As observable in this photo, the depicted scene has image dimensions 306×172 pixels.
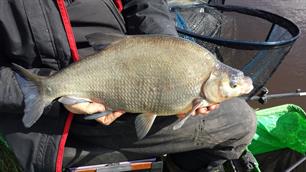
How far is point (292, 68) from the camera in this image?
15.0ft

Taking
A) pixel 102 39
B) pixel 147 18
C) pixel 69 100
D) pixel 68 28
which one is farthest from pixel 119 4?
pixel 69 100

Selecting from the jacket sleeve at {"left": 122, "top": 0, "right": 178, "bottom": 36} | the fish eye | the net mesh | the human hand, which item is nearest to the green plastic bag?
the net mesh

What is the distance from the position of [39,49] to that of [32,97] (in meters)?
0.25

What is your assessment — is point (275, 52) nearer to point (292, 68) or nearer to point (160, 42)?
point (160, 42)

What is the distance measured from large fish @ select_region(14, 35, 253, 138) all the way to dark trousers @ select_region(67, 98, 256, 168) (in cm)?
29

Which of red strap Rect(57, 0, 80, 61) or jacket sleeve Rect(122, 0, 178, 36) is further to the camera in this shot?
jacket sleeve Rect(122, 0, 178, 36)

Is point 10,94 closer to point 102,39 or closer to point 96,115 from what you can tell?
point 96,115

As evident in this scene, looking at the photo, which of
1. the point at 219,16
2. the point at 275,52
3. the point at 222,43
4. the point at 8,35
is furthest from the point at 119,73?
the point at 219,16

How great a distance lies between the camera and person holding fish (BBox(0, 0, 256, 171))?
1948 mm

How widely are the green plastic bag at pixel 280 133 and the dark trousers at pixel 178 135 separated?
536 millimetres

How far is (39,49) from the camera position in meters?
2.11

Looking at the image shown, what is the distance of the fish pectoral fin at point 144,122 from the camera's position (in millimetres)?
2018

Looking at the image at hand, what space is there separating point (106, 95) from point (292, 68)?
3.02m

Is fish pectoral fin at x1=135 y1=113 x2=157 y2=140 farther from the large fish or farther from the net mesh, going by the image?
the net mesh
